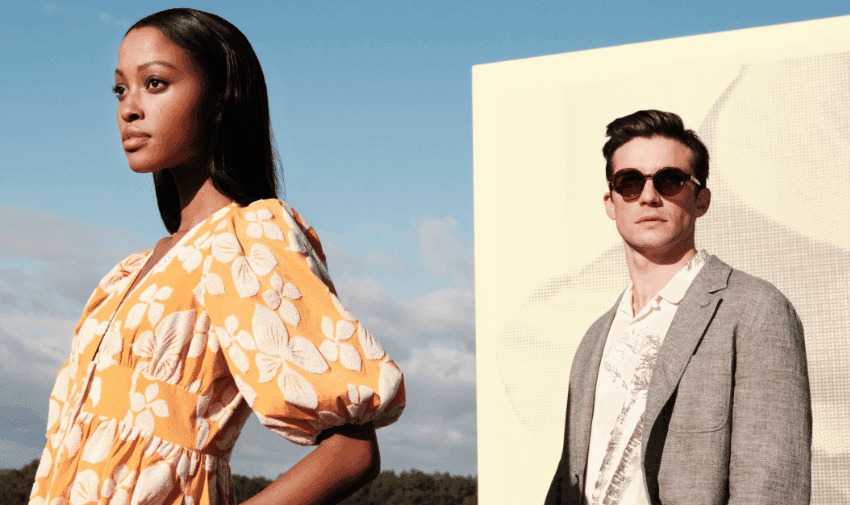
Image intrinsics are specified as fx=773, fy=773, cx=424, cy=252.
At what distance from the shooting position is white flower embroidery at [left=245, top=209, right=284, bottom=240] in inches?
54.1

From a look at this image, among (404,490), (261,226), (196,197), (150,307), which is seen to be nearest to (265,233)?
(261,226)

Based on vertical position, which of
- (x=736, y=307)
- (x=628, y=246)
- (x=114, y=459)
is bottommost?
(x=114, y=459)

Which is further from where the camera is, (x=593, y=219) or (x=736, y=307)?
(x=593, y=219)

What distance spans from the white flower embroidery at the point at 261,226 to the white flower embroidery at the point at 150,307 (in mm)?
175

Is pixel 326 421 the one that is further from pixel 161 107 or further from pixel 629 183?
pixel 629 183

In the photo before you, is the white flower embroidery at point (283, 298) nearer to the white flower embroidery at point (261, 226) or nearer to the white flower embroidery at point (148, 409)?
the white flower embroidery at point (261, 226)

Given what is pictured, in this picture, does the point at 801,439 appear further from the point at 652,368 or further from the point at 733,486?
the point at 652,368

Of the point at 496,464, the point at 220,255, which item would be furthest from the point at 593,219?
the point at 220,255

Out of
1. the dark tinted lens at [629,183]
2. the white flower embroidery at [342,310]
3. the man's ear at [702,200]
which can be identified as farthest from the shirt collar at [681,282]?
the white flower embroidery at [342,310]

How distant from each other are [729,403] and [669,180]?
0.83 m

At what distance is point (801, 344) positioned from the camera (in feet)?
7.66

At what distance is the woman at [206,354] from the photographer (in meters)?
1.21

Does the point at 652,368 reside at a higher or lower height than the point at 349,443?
higher

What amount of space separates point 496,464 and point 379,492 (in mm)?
2484
